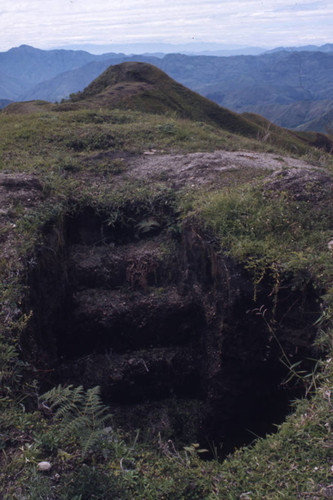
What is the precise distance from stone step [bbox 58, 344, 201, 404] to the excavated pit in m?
0.01

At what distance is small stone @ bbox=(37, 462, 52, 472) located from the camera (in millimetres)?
2400

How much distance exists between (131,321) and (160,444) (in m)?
2.33

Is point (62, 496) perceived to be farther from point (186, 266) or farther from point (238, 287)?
point (186, 266)

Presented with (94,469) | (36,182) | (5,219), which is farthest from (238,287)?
(36,182)

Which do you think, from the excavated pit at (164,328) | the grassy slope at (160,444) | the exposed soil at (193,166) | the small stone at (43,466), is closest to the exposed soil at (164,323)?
the excavated pit at (164,328)

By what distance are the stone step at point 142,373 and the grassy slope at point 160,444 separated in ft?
3.21

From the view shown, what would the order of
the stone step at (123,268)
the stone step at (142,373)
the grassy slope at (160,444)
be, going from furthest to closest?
the stone step at (123,268) < the stone step at (142,373) < the grassy slope at (160,444)

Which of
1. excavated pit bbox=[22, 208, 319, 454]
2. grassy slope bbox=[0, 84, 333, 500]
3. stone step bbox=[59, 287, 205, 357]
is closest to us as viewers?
grassy slope bbox=[0, 84, 333, 500]

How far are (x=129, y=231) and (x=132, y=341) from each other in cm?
167

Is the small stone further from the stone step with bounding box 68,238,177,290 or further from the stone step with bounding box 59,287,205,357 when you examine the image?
the stone step with bounding box 68,238,177,290

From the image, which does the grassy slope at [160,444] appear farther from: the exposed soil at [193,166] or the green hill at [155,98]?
→ the green hill at [155,98]

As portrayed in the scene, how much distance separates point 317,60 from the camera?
180 meters

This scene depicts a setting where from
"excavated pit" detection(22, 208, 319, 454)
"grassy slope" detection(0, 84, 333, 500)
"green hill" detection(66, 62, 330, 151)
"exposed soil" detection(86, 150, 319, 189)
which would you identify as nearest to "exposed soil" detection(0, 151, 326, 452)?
"excavated pit" detection(22, 208, 319, 454)

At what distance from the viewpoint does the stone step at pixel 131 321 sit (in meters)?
5.33
